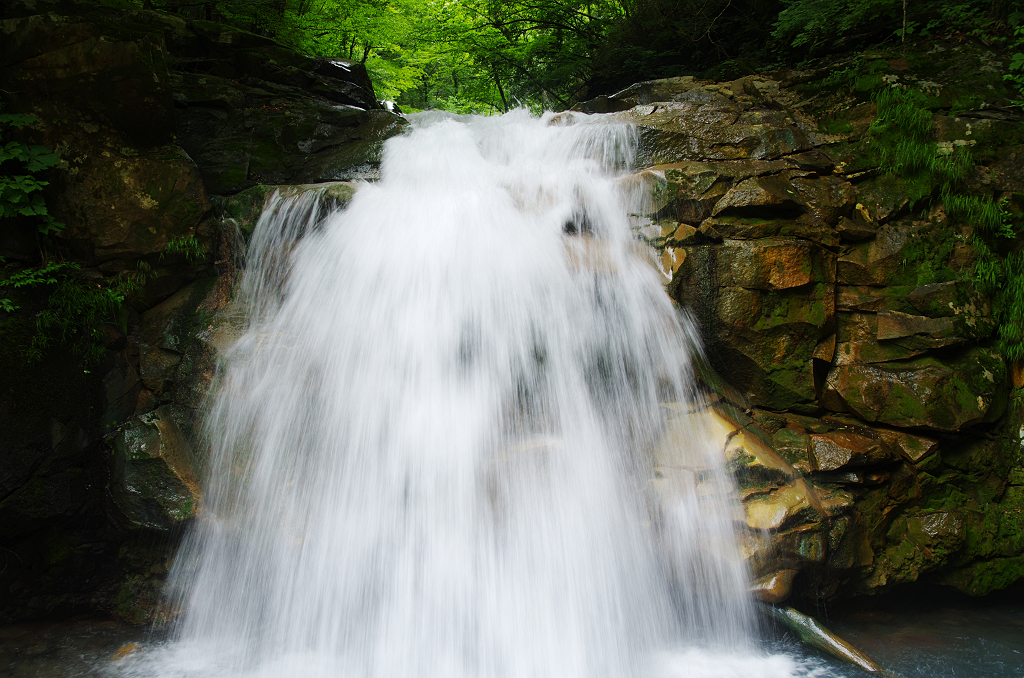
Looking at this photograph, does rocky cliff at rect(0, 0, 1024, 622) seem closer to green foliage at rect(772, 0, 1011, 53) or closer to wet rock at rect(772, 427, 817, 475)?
wet rock at rect(772, 427, 817, 475)

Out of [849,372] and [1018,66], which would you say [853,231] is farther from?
[1018,66]

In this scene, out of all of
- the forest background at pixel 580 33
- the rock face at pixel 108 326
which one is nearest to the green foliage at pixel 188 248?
the rock face at pixel 108 326

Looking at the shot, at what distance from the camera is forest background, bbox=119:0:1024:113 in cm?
545

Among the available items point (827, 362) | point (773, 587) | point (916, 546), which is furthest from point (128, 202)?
point (916, 546)

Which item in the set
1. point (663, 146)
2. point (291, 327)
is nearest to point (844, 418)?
point (663, 146)

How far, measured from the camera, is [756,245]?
4051 millimetres

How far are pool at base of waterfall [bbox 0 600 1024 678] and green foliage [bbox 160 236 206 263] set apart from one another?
306 cm

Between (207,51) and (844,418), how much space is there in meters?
8.64

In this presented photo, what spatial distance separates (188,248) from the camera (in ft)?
15.0

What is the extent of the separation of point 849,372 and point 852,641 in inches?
77.7

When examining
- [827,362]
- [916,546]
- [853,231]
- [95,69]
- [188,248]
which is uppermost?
[95,69]

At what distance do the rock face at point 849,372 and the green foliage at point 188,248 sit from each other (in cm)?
417

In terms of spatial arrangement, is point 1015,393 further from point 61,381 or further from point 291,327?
point 61,381

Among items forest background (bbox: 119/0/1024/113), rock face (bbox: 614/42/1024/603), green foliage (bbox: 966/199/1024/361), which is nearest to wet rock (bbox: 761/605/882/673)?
rock face (bbox: 614/42/1024/603)
